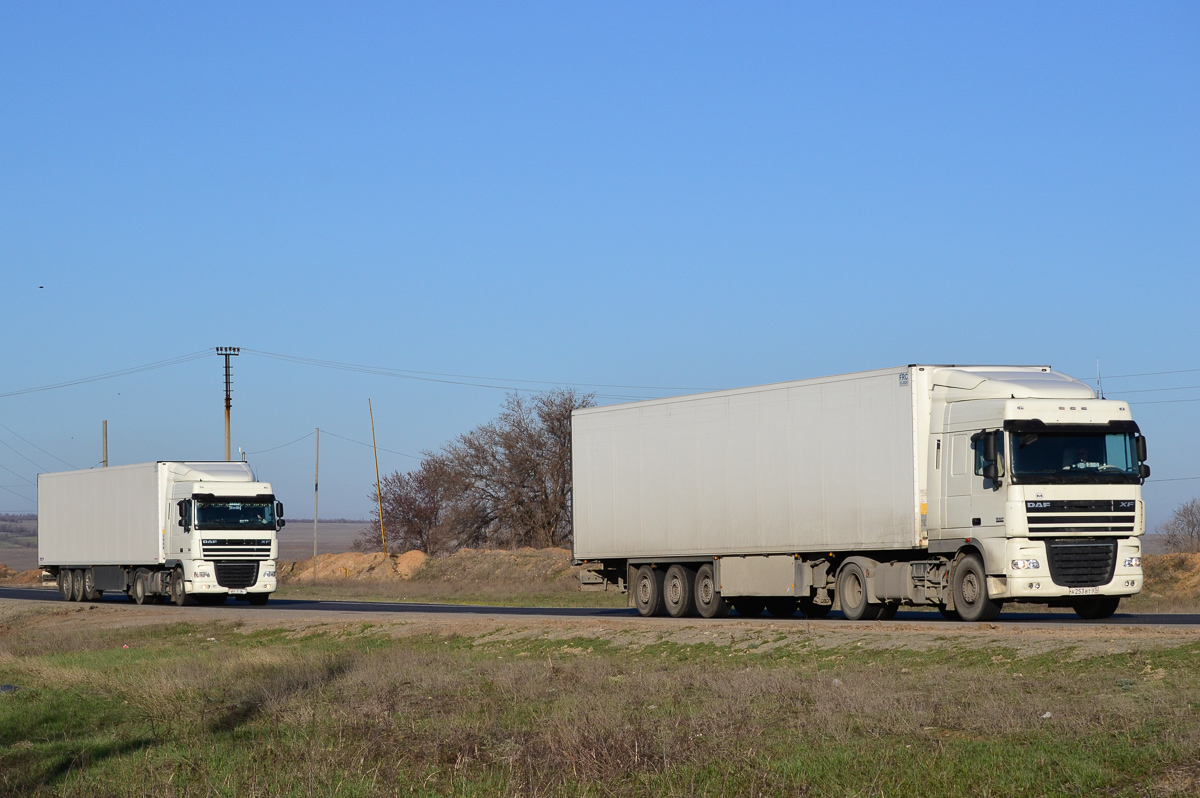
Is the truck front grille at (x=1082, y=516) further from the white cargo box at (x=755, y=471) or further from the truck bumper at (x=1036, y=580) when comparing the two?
the white cargo box at (x=755, y=471)

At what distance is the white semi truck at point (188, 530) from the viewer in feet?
133

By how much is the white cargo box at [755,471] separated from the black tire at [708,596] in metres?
0.64

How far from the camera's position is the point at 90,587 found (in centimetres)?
4778

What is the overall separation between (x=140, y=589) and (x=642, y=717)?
112ft

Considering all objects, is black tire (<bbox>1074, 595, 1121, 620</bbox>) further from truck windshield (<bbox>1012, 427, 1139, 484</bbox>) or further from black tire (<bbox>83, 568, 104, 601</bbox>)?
black tire (<bbox>83, 568, 104, 601</bbox>)

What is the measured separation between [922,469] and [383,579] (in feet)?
166

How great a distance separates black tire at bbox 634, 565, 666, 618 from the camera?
99.7ft

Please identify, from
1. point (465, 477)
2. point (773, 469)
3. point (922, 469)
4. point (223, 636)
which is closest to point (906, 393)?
point (922, 469)

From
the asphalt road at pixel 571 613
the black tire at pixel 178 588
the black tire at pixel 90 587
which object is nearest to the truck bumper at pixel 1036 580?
the asphalt road at pixel 571 613

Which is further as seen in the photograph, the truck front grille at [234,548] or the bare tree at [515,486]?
the bare tree at [515,486]

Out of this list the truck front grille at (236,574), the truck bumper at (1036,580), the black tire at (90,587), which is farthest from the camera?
the black tire at (90,587)

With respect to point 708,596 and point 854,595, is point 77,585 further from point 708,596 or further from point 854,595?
point 854,595

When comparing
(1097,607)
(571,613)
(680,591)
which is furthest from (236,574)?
(1097,607)

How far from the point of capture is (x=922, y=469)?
23.6m
